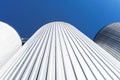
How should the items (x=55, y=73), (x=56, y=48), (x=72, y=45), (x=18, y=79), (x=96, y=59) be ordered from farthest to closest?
(x=72, y=45) < (x=56, y=48) < (x=96, y=59) < (x=55, y=73) < (x=18, y=79)

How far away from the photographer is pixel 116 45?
9.27 meters

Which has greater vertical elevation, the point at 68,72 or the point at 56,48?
the point at 56,48

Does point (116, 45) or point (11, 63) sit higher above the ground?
point (116, 45)

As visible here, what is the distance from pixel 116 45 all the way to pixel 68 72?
6.34 m

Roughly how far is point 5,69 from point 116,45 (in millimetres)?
6496

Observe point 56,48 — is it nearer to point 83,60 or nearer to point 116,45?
point 83,60

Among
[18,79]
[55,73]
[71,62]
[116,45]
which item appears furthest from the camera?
[116,45]

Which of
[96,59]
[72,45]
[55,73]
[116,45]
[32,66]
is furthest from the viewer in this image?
[116,45]

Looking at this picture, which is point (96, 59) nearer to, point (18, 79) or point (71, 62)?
point (71, 62)

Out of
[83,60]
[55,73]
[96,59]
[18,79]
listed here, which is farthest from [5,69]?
[96,59]

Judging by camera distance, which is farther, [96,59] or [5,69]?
[96,59]

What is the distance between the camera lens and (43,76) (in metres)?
3.14

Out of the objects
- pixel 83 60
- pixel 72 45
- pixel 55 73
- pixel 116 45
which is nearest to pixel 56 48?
Answer: pixel 72 45

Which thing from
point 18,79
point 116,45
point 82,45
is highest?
point 116,45
